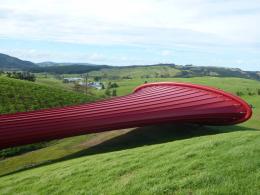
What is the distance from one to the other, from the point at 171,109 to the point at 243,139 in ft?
34.6

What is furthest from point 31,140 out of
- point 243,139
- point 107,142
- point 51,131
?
point 243,139

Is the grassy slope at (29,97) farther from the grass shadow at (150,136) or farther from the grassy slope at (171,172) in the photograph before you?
the grassy slope at (171,172)

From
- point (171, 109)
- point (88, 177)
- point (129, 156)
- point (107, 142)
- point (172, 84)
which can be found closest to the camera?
point (88, 177)

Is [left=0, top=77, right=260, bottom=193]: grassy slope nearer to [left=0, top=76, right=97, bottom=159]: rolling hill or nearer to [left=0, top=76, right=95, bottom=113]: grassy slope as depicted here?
[left=0, top=76, right=97, bottom=159]: rolling hill

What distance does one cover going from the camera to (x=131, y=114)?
2327 cm

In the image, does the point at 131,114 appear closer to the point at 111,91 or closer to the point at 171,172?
the point at 171,172

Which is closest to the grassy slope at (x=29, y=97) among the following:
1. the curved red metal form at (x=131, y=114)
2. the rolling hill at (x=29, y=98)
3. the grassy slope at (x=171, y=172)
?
the rolling hill at (x=29, y=98)

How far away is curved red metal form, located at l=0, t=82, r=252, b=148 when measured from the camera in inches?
794

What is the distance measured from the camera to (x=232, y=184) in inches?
377

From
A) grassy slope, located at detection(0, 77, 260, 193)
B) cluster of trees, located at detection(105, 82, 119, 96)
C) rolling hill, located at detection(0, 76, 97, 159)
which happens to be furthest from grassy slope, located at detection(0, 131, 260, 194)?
cluster of trees, located at detection(105, 82, 119, 96)

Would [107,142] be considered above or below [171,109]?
below

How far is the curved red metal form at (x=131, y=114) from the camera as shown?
20.2 meters

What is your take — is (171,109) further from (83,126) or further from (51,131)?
(51,131)

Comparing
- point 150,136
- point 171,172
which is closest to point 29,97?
point 150,136
